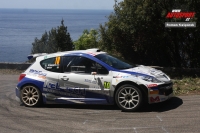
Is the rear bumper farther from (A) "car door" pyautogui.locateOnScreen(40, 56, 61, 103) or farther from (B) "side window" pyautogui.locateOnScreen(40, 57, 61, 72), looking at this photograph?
(B) "side window" pyautogui.locateOnScreen(40, 57, 61, 72)

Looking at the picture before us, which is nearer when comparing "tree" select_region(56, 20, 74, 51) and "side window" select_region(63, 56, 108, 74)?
"side window" select_region(63, 56, 108, 74)

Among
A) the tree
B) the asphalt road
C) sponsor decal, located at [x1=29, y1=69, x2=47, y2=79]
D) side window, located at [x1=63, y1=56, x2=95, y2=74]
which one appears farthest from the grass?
the tree

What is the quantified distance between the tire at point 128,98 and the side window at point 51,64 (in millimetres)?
1876

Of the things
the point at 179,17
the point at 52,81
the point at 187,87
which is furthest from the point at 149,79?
the point at 179,17

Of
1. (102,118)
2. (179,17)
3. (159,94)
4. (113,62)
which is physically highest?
(179,17)

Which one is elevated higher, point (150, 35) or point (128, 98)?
point (150, 35)

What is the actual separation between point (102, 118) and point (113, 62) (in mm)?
1831

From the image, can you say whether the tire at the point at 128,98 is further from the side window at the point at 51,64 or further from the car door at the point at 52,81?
the side window at the point at 51,64

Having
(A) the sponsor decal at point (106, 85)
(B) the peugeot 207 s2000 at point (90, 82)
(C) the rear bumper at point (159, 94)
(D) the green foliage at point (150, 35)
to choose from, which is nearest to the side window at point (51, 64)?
(B) the peugeot 207 s2000 at point (90, 82)

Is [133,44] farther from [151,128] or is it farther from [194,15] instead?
[151,128]

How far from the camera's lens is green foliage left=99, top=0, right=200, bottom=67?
17.4 meters

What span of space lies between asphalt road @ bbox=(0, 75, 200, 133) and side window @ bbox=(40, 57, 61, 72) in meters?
1.02

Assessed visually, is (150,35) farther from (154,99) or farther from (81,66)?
(154,99)

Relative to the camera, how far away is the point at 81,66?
10117 mm
